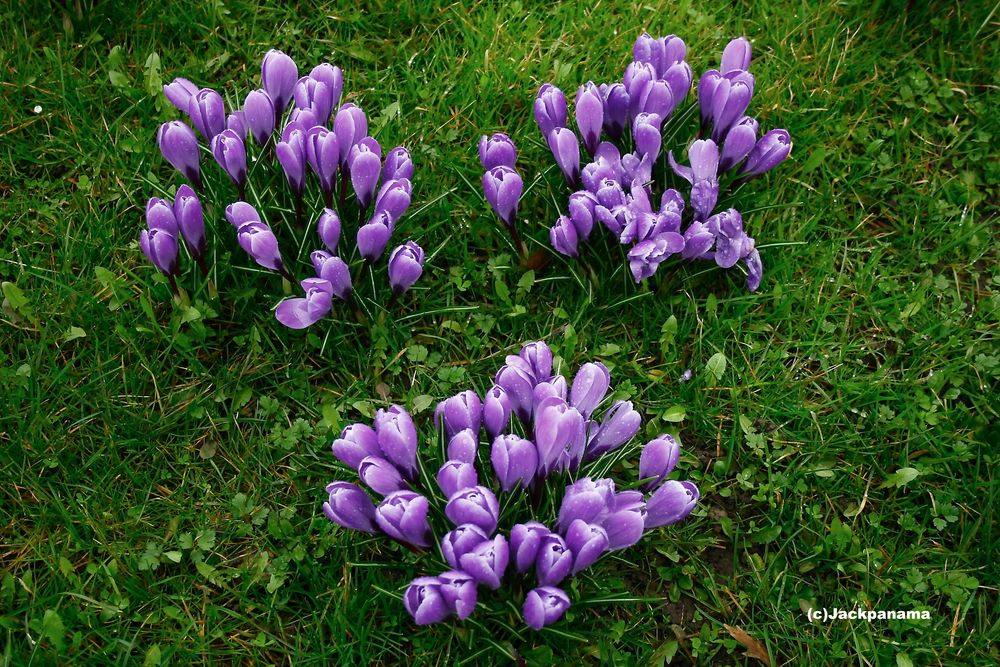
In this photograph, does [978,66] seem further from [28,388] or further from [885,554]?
[28,388]

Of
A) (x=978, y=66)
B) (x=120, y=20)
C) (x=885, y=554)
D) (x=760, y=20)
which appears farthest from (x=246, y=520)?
(x=978, y=66)

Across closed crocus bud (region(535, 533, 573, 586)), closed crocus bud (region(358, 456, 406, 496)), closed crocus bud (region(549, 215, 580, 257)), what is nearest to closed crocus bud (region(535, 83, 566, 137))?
closed crocus bud (region(549, 215, 580, 257))

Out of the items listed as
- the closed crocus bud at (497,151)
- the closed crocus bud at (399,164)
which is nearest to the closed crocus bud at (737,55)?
the closed crocus bud at (497,151)

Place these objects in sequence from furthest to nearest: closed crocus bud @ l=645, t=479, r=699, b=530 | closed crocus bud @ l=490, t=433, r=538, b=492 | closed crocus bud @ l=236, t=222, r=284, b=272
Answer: closed crocus bud @ l=236, t=222, r=284, b=272
closed crocus bud @ l=645, t=479, r=699, b=530
closed crocus bud @ l=490, t=433, r=538, b=492

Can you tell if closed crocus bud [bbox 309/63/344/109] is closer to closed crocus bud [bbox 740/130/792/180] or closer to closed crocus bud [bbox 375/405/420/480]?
closed crocus bud [bbox 375/405/420/480]

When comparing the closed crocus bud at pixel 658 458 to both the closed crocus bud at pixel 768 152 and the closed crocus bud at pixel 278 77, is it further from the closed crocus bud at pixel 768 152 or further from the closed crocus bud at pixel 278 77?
the closed crocus bud at pixel 278 77
